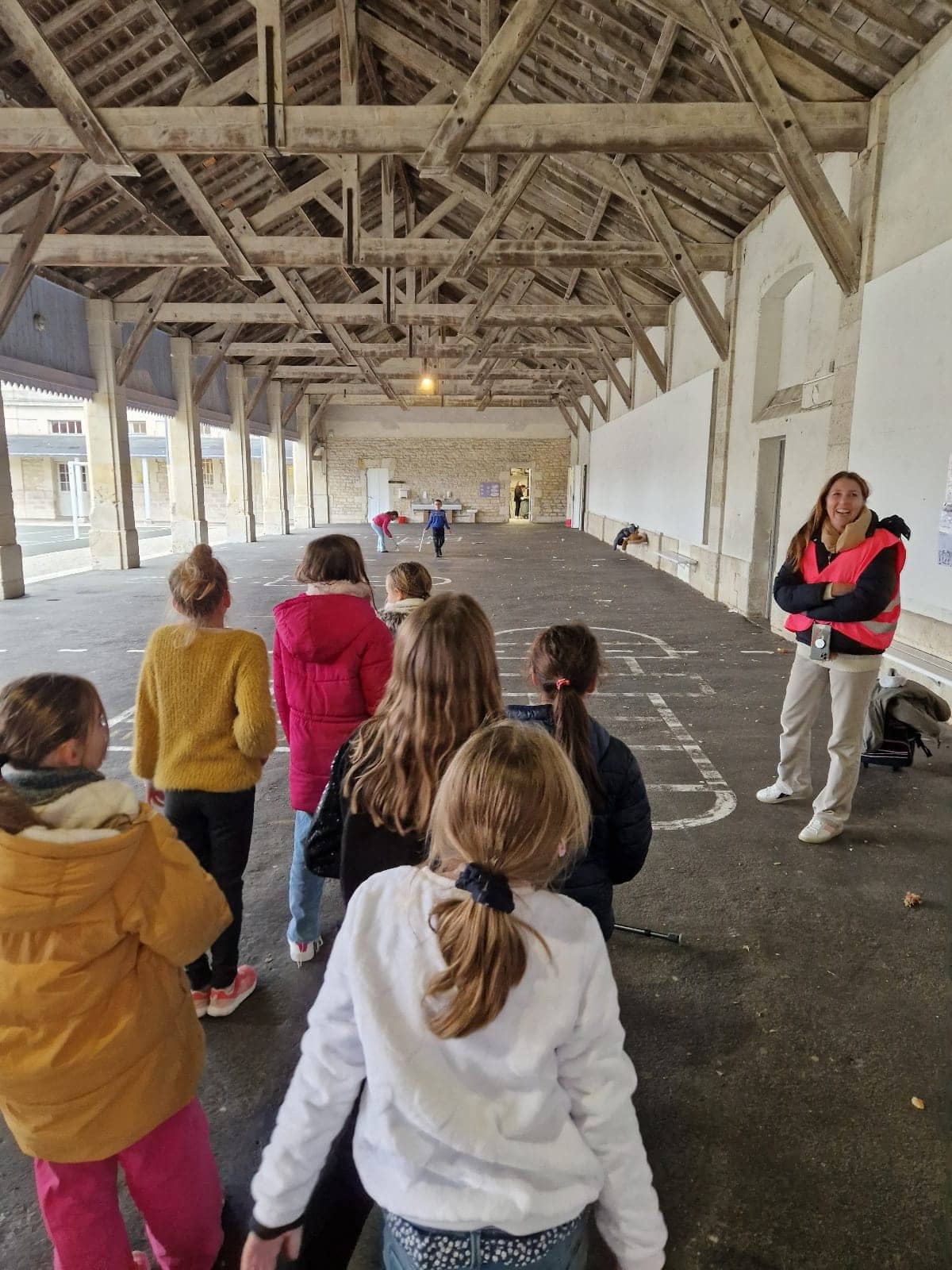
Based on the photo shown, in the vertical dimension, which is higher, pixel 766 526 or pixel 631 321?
pixel 631 321

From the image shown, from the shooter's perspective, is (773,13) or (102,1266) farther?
(773,13)

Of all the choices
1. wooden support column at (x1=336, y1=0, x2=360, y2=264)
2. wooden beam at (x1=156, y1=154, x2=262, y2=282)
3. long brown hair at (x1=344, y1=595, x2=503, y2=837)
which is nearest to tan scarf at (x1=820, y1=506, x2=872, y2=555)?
long brown hair at (x1=344, y1=595, x2=503, y2=837)

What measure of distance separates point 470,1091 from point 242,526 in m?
21.6

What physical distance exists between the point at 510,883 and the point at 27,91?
11574 millimetres

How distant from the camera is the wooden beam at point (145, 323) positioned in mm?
13461

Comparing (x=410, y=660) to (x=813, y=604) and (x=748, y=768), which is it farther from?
(x=748, y=768)

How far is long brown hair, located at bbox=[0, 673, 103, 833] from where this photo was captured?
1456 mm

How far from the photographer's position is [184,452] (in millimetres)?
17766

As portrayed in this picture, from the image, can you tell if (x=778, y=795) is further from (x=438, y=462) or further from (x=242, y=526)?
(x=438, y=462)

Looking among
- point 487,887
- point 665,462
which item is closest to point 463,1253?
point 487,887

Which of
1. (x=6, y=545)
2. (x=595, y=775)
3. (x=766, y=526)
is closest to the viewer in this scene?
(x=595, y=775)

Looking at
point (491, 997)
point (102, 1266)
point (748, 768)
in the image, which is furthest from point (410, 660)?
point (748, 768)

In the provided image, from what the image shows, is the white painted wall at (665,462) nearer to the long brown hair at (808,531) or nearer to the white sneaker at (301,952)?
the long brown hair at (808,531)

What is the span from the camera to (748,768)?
15.9 feet
